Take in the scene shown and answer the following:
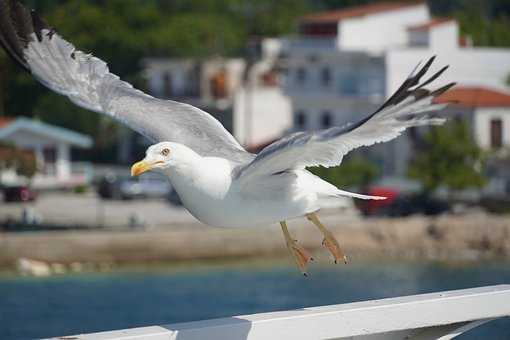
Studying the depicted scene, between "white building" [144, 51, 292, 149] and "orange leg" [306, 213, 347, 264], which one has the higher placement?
"orange leg" [306, 213, 347, 264]

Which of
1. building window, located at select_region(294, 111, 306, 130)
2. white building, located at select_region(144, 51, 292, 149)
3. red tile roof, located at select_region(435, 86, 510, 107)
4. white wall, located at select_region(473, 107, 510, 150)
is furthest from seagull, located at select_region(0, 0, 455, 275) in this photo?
white building, located at select_region(144, 51, 292, 149)

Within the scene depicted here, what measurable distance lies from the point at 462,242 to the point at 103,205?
8.35 meters

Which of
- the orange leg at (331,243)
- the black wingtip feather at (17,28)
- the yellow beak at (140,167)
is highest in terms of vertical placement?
the black wingtip feather at (17,28)

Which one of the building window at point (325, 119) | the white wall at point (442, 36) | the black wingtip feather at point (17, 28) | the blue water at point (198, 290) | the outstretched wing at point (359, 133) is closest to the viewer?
the outstretched wing at point (359, 133)

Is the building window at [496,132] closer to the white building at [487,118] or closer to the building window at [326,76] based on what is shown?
the white building at [487,118]

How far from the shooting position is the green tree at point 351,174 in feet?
124

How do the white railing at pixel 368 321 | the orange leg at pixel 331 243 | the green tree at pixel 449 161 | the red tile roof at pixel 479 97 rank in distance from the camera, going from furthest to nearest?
the red tile roof at pixel 479 97
the green tree at pixel 449 161
the orange leg at pixel 331 243
the white railing at pixel 368 321

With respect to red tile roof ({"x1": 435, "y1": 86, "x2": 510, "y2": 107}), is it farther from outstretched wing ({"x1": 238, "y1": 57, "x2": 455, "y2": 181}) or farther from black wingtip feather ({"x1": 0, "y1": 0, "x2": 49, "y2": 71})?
outstretched wing ({"x1": 238, "y1": 57, "x2": 455, "y2": 181})

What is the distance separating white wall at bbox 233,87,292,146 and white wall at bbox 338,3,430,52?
3.41m

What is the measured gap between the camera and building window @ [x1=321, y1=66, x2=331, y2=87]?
1761 inches

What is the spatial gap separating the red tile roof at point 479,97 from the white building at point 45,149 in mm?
9946

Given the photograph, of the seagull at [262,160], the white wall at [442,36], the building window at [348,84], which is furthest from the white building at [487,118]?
the seagull at [262,160]

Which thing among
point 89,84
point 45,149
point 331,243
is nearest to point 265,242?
point 45,149

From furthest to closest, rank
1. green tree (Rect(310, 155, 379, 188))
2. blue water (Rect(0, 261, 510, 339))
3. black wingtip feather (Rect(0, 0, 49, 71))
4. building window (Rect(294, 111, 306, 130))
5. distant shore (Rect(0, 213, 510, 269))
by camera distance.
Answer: building window (Rect(294, 111, 306, 130)) → green tree (Rect(310, 155, 379, 188)) → distant shore (Rect(0, 213, 510, 269)) → blue water (Rect(0, 261, 510, 339)) → black wingtip feather (Rect(0, 0, 49, 71))
